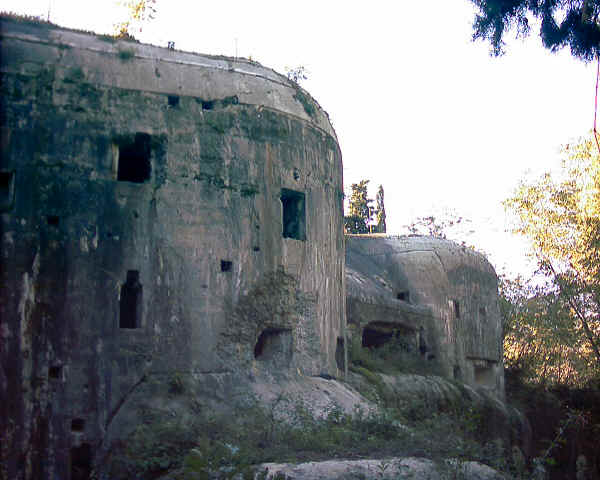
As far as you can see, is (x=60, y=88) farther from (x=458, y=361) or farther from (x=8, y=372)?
(x=458, y=361)

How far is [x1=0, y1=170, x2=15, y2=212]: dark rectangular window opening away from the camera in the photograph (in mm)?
12289

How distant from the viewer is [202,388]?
12.6 m

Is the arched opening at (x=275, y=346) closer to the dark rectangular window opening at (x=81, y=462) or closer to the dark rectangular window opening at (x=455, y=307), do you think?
the dark rectangular window opening at (x=81, y=462)

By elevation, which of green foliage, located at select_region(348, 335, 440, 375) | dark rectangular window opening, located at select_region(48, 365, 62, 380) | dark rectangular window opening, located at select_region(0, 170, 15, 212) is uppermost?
dark rectangular window opening, located at select_region(0, 170, 15, 212)

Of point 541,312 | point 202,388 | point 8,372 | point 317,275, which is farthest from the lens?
point 541,312

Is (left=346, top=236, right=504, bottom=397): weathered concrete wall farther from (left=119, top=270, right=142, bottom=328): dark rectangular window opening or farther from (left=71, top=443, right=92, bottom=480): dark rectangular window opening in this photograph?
(left=71, top=443, right=92, bottom=480): dark rectangular window opening

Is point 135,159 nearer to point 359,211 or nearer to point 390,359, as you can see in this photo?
point 390,359

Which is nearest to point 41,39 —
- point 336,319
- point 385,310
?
point 336,319

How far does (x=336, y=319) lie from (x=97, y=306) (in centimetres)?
419

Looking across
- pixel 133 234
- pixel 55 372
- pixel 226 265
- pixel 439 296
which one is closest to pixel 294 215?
pixel 226 265

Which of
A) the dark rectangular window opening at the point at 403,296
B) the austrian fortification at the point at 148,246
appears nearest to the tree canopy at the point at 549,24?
A: the austrian fortification at the point at 148,246

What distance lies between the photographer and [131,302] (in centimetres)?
1291

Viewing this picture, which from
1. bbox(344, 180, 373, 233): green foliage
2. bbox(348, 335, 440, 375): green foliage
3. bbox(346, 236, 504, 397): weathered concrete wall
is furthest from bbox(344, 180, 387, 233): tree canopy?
bbox(348, 335, 440, 375): green foliage

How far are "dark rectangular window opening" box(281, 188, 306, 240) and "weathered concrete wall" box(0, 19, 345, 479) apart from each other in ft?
0.12
